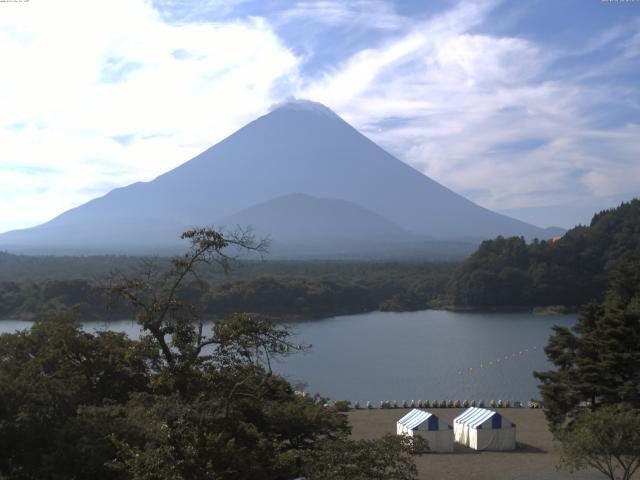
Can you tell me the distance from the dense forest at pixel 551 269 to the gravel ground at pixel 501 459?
25523 mm

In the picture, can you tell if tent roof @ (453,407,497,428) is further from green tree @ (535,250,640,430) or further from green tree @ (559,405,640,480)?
green tree @ (559,405,640,480)

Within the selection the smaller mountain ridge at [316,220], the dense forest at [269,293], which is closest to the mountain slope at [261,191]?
the smaller mountain ridge at [316,220]

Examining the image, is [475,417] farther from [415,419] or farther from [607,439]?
[607,439]

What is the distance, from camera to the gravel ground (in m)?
9.54

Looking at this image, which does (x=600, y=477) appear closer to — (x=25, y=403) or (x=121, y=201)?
(x=25, y=403)

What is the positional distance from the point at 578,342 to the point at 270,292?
25312 mm

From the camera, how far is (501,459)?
1055 cm

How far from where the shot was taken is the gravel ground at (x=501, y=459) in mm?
9539

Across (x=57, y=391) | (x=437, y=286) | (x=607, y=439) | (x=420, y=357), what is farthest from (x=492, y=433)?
(x=437, y=286)

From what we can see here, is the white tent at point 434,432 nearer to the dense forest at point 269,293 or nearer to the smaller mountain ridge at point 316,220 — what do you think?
the dense forest at point 269,293

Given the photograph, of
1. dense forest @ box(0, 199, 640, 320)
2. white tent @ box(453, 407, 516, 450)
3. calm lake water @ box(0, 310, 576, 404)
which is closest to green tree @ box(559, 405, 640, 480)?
white tent @ box(453, 407, 516, 450)

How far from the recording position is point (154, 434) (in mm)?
4832

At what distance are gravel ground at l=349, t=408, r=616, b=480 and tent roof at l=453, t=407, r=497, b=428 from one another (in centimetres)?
41

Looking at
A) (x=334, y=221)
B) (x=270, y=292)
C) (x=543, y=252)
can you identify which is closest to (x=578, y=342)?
(x=270, y=292)
